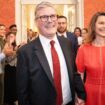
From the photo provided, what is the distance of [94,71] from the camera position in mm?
3275

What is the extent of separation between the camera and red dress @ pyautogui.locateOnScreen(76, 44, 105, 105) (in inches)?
129

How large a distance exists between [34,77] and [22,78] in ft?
0.33

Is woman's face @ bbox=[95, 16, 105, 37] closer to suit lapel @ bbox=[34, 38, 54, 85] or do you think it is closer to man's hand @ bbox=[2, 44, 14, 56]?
suit lapel @ bbox=[34, 38, 54, 85]

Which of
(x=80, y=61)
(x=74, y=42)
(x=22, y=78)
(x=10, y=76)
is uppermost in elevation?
(x=74, y=42)

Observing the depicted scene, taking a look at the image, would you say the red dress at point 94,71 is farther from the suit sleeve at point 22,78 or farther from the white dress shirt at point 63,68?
the suit sleeve at point 22,78

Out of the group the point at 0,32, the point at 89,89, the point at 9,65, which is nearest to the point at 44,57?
the point at 89,89

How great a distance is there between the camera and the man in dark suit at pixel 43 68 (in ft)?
9.53

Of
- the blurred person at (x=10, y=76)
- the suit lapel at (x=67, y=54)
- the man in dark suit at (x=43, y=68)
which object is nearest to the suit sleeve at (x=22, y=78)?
the man in dark suit at (x=43, y=68)

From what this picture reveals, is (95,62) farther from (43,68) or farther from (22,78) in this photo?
(22,78)

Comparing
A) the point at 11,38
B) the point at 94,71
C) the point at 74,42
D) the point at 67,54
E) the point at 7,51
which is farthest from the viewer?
the point at 11,38

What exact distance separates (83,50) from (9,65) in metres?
2.76

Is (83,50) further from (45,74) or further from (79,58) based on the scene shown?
(45,74)

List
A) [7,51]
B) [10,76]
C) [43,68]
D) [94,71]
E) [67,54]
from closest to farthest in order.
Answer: [43,68], [67,54], [94,71], [7,51], [10,76]

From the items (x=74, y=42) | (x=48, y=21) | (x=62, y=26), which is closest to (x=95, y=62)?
(x=48, y=21)
